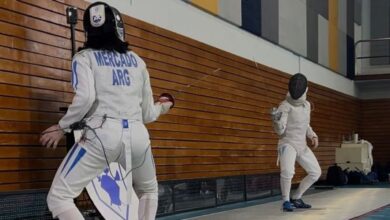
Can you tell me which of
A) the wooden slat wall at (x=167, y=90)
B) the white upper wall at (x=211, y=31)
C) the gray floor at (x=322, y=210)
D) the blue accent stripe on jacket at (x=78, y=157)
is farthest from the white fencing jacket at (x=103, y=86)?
the gray floor at (x=322, y=210)

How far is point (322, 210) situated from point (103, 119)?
447 cm

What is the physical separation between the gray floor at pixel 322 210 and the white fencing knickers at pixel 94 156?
3.34m

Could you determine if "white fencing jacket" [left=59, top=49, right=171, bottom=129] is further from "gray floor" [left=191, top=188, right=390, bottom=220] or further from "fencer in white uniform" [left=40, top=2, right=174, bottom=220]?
"gray floor" [left=191, top=188, right=390, bottom=220]

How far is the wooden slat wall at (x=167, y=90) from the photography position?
4.73 m

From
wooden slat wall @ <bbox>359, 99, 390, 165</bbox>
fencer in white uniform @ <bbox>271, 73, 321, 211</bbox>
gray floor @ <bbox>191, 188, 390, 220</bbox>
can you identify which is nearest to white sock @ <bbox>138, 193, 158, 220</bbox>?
gray floor @ <bbox>191, 188, 390, 220</bbox>

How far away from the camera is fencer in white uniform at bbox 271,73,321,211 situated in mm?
6977

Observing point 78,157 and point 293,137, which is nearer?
point 78,157

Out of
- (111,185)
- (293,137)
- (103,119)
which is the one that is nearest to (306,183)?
(293,137)

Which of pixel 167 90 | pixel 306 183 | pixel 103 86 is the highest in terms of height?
pixel 167 90

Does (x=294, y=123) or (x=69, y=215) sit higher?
(x=294, y=123)

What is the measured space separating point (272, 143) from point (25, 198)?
20.3 feet

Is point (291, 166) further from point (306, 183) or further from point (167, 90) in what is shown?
point (167, 90)

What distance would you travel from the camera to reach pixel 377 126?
16.2 metres

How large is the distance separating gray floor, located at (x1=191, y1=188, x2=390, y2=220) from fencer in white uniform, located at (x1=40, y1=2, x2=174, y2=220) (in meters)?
3.23
